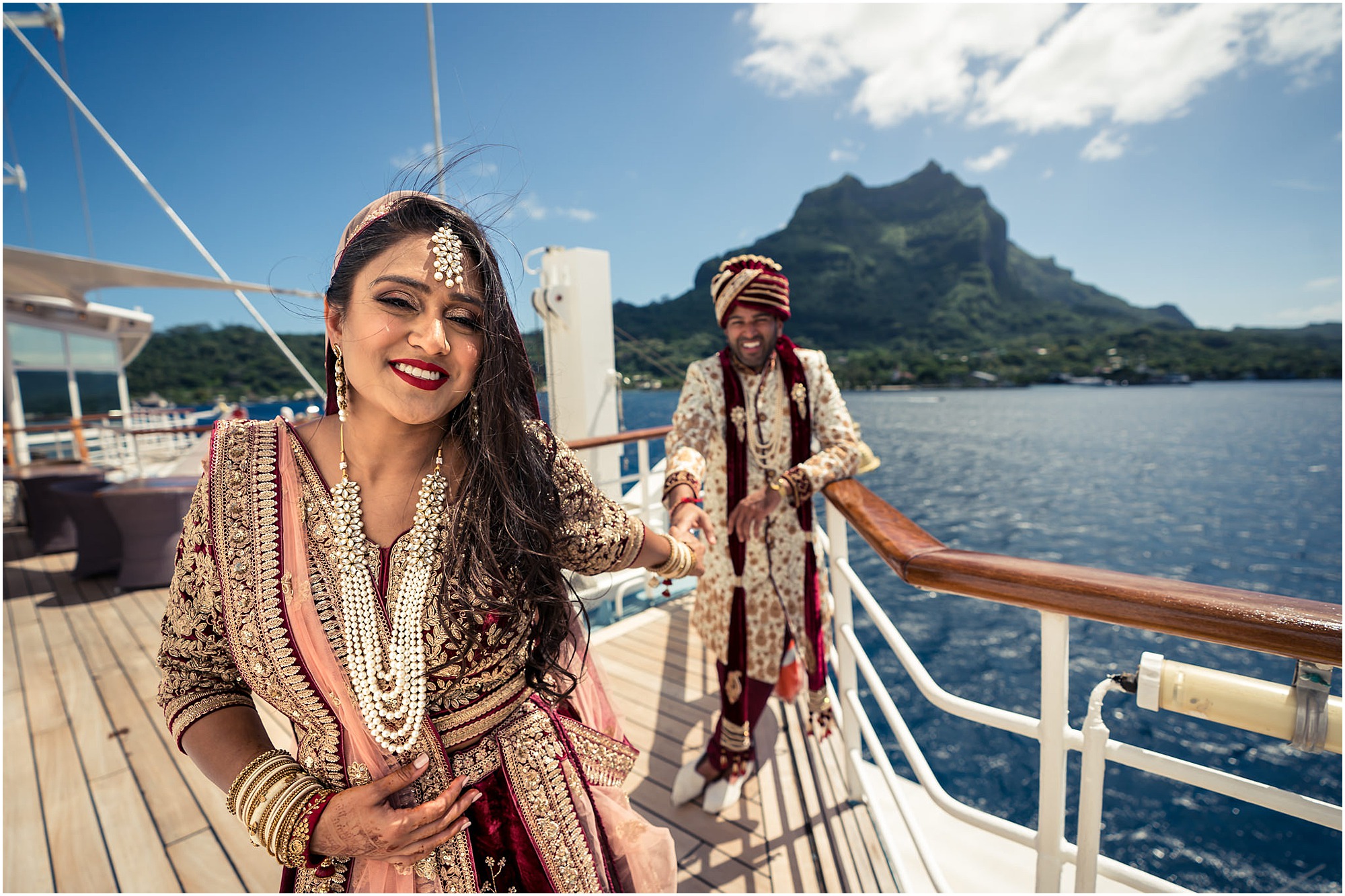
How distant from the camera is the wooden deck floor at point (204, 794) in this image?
60.4 inches

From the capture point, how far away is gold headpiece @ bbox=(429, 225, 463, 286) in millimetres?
679

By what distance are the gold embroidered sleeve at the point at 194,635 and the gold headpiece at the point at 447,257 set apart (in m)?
0.38

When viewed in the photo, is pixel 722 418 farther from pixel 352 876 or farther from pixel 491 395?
pixel 352 876

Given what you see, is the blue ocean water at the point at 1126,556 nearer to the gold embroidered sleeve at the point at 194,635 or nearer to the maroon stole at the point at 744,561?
the maroon stole at the point at 744,561

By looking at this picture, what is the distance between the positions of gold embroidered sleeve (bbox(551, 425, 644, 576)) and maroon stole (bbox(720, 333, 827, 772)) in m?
0.81

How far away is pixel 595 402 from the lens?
4.49 metres

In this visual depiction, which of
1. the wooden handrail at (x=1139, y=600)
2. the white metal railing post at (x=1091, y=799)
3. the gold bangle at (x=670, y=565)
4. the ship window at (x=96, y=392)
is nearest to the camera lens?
the wooden handrail at (x=1139, y=600)

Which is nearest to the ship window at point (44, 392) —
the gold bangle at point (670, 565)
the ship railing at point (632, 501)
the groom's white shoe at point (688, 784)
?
the ship railing at point (632, 501)

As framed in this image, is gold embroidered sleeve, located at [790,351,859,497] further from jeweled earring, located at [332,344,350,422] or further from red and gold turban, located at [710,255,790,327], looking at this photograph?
jeweled earring, located at [332,344,350,422]

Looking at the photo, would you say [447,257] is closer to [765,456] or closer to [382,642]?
[382,642]

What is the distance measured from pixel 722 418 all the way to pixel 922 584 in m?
0.83

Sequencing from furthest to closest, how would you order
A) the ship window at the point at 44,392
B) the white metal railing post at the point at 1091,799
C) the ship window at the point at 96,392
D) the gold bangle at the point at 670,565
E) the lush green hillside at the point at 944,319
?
the lush green hillside at the point at 944,319, the ship window at the point at 96,392, the ship window at the point at 44,392, the gold bangle at the point at 670,565, the white metal railing post at the point at 1091,799

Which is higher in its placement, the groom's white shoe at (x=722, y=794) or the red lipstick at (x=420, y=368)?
the red lipstick at (x=420, y=368)

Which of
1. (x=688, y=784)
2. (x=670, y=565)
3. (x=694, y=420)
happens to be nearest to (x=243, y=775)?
(x=670, y=565)
